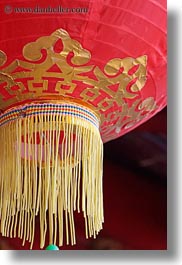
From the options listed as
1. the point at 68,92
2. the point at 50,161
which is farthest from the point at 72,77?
the point at 50,161

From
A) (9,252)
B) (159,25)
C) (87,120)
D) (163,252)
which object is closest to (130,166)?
(163,252)

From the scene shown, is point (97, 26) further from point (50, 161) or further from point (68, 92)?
point (50, 161)

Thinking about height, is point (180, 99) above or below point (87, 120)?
above

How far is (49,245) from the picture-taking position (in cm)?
145

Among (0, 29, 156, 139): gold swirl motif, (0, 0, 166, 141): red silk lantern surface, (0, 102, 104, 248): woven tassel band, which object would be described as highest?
(0, 0, 166, 141): red silk lantern surface

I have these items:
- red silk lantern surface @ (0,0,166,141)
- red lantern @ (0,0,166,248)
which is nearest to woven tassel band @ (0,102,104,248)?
red lantern @ (0,0,166,248)

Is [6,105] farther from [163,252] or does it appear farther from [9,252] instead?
[163,252]

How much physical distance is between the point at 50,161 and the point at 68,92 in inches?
7.3

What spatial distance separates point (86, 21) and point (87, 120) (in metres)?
0.29

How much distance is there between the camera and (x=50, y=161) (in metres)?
1.21

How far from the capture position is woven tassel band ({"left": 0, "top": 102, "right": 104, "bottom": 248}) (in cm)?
116

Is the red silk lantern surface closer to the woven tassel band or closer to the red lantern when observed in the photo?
the red lantern

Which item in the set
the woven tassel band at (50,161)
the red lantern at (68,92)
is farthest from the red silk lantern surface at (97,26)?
the woven tassel band at (50,161)

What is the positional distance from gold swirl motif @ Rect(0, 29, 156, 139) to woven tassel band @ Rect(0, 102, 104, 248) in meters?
0.04
